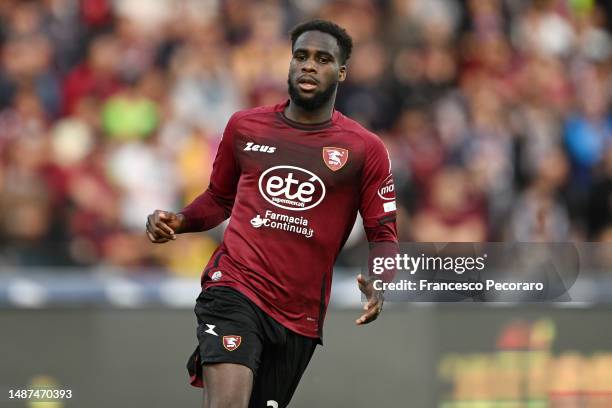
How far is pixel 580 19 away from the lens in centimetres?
1228

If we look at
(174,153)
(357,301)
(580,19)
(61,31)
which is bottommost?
(357,301)

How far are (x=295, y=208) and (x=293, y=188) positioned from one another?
0.31 ft

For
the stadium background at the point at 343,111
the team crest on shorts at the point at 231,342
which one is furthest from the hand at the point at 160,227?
the stadium background at the point at 343,111

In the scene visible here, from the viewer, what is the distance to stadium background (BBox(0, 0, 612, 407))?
680 cm

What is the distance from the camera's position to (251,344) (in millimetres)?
4953

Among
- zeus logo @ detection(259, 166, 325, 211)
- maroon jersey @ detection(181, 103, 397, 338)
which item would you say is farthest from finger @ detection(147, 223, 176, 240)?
zeus logo @ detection(259, 166, 325, 211)

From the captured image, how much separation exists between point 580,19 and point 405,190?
389 cm

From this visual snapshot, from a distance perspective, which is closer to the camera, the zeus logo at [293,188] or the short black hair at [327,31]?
the zeus logo at [293,188]

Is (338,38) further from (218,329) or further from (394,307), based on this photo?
(394,307)

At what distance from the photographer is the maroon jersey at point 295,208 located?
5.12 metres

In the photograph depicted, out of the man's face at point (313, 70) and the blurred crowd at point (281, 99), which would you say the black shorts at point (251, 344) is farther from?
the blurred crowd at point (281, 99)

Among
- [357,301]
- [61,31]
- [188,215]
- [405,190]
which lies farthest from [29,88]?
[188,215]

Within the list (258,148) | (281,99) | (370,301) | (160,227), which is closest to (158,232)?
(160,227)

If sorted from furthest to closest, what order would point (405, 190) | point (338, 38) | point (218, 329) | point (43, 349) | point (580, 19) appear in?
point (580, 19) < point (405, 190) < point (43, 349) < point (338, 38) < point (218, 329)
